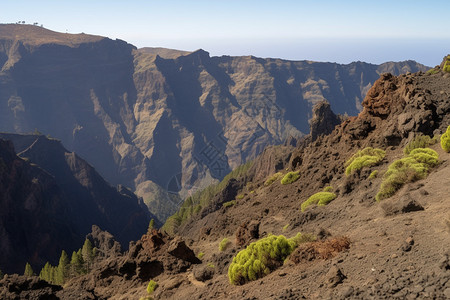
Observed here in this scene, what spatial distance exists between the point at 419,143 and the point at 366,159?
4184 mm

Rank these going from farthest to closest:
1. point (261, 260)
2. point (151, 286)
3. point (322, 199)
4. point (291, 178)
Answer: point (291, 178), point (322, 199), point (151, 286), point (261, 260)

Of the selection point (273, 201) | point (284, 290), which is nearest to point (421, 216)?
point (284, 290)

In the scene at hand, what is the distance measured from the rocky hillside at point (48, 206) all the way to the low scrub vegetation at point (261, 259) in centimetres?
9859

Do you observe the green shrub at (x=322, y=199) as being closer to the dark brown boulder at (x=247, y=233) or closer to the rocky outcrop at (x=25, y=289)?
the dark brown boulder at (x=247, y=233)

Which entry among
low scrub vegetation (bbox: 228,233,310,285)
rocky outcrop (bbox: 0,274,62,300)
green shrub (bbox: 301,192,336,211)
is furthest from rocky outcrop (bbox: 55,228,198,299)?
green shrub (bbox: 301,192,336,211)

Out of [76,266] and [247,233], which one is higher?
[247,233]

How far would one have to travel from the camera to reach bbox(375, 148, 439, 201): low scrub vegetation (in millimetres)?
24109

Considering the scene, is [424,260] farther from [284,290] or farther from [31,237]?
[31,237]

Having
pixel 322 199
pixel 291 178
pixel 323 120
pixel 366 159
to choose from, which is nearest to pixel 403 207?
pixel 322 199

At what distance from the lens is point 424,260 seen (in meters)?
13.4

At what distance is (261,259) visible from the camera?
1977 cm

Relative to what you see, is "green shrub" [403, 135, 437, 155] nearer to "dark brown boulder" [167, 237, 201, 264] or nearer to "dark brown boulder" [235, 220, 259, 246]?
"dark brown boulder" [235, 220, 259, 246]

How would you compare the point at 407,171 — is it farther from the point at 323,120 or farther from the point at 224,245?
the point at 323,120

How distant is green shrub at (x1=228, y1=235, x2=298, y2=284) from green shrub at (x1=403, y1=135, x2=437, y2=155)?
53.6ft
